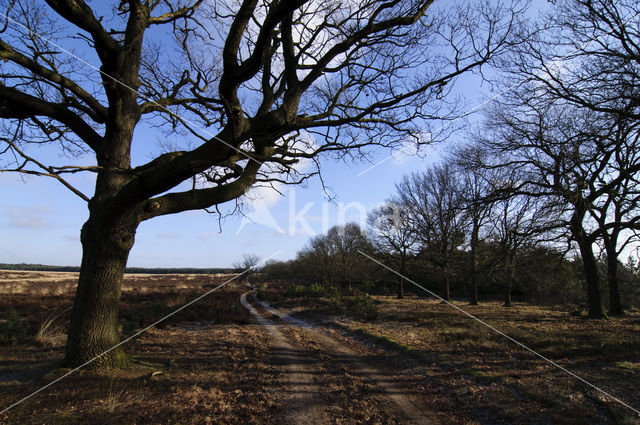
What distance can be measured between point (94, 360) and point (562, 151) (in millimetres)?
12586

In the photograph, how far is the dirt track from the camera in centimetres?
450

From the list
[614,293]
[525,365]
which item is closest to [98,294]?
[525,365]

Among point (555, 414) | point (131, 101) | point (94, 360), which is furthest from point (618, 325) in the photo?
point (131, 101)

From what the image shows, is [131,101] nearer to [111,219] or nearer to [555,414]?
[111,219]

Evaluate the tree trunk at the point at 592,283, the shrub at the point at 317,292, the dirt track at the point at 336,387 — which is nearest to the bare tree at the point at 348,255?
the shrub at the point at 317,292

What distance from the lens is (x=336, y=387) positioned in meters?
5.62

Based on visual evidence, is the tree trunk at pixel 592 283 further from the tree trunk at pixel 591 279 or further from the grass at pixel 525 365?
the grass at pixel 525 365

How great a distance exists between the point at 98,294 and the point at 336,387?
4.56 metres

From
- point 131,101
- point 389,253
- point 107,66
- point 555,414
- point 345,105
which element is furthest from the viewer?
point 389,253

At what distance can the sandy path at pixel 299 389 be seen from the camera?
4414mm

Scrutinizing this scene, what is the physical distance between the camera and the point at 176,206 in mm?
5898

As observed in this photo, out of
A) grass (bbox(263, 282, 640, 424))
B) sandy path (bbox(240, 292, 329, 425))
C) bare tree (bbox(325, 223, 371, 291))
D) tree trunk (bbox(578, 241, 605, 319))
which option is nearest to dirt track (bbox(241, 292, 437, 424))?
sandy path (bbox(240, 292, 329, 425))

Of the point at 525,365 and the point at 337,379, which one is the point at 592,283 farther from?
the point at 337,379

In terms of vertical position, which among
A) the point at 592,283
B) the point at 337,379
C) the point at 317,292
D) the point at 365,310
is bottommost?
the point at 317,292
